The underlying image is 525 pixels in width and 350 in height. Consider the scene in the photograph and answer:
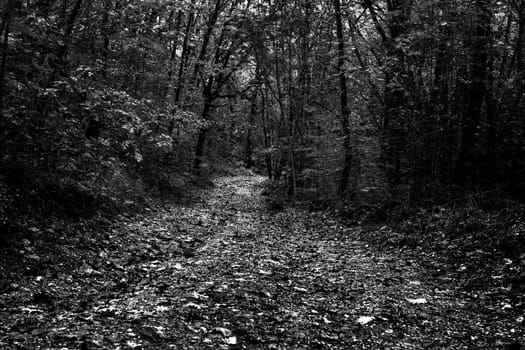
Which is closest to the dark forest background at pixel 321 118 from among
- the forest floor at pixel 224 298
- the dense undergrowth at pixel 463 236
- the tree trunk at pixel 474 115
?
the tree trunk at pixel 474 115

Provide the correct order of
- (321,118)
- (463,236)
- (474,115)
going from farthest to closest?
(321,118) < (474,115) < (463,236)

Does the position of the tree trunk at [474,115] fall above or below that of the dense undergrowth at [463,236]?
above

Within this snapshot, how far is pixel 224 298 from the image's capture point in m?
5.43

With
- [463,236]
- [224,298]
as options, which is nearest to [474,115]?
[463,236]

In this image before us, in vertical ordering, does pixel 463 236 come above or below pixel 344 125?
below

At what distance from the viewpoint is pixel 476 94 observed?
11070mm

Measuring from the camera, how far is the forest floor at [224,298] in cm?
426

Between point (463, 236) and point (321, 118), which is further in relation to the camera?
point (321, 118)

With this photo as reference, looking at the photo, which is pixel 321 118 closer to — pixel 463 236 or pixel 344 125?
pixel 344 125

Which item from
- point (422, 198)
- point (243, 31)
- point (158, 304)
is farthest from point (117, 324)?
point (243, 31)

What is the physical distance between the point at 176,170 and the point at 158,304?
14004mm

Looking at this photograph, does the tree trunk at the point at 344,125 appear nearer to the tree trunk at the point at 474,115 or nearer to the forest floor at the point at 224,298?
the tree trunk at the point at 474,115

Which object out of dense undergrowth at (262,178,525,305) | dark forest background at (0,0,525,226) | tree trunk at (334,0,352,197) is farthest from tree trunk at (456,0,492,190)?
tree trunk at (334,0,352,197)

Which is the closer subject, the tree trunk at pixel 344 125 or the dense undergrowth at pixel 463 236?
the dense undergrowth at pixel 463 236
